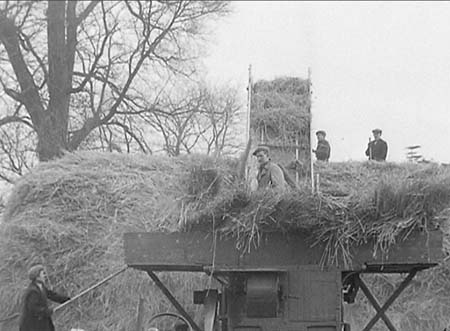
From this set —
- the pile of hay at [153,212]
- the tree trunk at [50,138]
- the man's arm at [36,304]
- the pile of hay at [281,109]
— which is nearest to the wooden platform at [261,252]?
the pile of hay at [153,212]

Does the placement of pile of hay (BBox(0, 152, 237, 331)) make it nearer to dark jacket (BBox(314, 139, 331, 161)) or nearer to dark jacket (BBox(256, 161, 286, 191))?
dark jacket (BBox(314, 139, 331, 161))

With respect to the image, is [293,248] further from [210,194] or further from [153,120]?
[153,120]

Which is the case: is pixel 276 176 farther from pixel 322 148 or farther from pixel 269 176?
pixel 322 148

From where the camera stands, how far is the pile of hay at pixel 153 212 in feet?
23.8

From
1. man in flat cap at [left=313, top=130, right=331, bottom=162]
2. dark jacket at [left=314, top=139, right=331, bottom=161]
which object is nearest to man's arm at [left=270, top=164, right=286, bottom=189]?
man in flat cap at [left=313, top=130, right=331, bottom=162]

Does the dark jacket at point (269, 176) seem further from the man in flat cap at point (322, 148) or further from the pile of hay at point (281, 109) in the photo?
the man in flat cap at point (322, 148)

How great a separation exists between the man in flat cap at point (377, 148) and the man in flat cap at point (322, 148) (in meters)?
1.15

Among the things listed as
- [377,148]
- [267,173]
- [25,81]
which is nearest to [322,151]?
[377,148]

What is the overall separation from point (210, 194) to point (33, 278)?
3306 mm

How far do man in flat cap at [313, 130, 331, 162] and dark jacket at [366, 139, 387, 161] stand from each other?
1.15 metres

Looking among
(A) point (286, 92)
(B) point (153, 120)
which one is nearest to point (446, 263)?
(A) point (286, 92)

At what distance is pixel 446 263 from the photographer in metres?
12.8

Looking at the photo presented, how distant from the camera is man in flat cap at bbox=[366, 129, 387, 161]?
1695 centimetres

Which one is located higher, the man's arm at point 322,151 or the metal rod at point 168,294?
the man's arm at point 322,151
